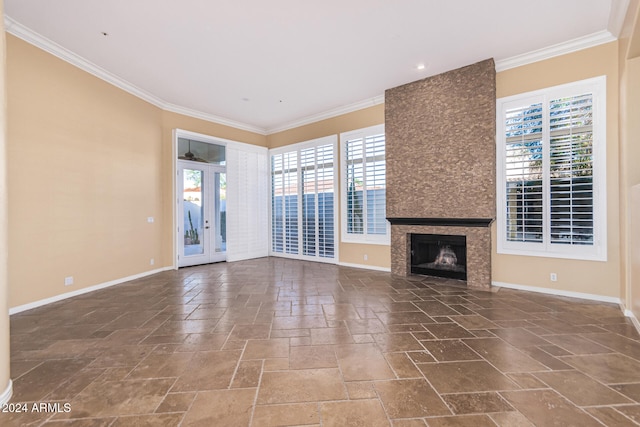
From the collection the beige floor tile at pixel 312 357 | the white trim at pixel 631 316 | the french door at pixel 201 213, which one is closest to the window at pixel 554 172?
the white trim at pixel 631 316

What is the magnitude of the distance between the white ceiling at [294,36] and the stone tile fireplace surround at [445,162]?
1.08 ft

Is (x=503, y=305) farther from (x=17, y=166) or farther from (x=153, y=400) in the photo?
(x=17, y=166)

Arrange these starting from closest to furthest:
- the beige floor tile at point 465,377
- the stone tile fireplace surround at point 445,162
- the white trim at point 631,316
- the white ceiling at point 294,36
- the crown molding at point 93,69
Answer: the beige floor tile at point 465,377
the white trim at point 631,316
the white ceiling at point 294,36
the crown molding at point 93,69
the stone tile fireplace surround at point 445,162

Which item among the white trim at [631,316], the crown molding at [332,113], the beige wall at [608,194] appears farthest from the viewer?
the crown molding at [332,113]

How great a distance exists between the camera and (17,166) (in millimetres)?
3408

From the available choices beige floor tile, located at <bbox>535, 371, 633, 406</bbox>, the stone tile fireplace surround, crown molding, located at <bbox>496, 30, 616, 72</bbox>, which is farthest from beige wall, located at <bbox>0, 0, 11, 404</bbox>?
crown molding, located at <bbox>496, 30, 616, 72</bbox>

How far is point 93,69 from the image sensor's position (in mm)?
4336

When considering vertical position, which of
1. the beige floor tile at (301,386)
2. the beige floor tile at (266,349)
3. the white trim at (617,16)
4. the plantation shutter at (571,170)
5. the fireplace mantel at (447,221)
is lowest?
the beige floor tile at (301,386)

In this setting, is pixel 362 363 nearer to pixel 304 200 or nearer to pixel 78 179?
pixel 78 179

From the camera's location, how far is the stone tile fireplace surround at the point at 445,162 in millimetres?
4316

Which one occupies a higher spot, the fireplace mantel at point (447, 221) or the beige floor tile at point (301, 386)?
the fireplace mantel at point (447, 221)

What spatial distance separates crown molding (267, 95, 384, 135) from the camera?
5719 mm

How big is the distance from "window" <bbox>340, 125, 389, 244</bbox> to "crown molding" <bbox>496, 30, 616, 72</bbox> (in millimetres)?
2156

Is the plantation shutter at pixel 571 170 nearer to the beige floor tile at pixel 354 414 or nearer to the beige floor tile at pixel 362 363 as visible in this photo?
the beige floor tile at pixel 362 363
